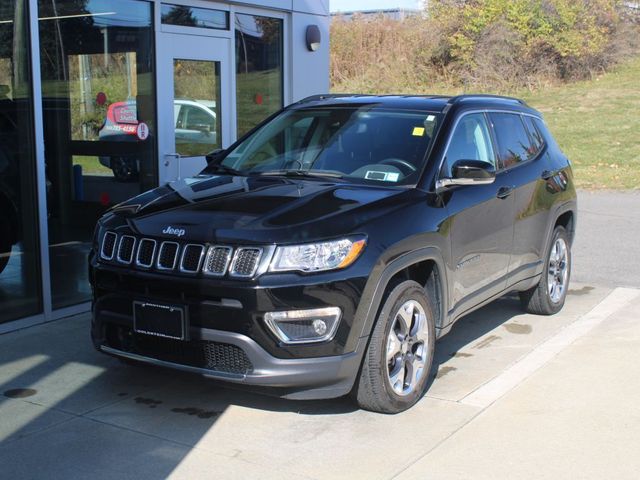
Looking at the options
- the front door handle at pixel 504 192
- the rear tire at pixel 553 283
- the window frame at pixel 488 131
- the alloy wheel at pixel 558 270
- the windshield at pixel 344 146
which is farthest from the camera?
the alloy wheel at pixel 558 270

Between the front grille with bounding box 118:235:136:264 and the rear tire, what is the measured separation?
12.0 feet

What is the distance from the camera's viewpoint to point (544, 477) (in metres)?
4.16

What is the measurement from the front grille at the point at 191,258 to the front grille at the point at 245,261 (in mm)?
206

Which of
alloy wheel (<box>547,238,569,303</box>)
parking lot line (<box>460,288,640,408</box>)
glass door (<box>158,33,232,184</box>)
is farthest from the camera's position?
glass door (<box>158,33,232,184</box>)

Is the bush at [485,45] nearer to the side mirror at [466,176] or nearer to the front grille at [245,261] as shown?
the side mirror at [466,176]

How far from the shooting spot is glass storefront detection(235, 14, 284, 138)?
9305 mm

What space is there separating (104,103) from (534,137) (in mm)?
3852

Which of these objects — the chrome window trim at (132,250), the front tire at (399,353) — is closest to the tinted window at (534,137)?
the front tire at (399,353)

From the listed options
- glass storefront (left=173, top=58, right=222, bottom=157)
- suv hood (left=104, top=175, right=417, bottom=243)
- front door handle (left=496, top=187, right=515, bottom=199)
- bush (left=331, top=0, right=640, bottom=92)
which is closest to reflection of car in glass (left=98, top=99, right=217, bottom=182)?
glass storefront (left=173, top=58, right=222, bottom=157)

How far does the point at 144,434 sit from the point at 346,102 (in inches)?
112

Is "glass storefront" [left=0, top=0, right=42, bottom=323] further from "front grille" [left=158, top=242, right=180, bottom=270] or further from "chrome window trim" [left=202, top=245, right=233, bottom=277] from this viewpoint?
"chrome window trim" [left=202, top=245, right=233, bottom=277]

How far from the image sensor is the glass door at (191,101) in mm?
8211

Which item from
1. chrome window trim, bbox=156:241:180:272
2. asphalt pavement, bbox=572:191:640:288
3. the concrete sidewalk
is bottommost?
the concrete sidewalk

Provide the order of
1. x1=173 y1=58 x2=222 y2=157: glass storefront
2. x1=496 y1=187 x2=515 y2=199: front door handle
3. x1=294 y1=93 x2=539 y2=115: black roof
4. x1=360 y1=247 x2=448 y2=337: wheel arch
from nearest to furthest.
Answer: x1=360 y1=247 x2=448 y2=337: wheel arch, x1=294 y1=93 x2=539 y2=115: black roof, x1=496 y1=187 x2=515 y2=199: front door handle, x1=173 y1=58 x2=222 y2=157: glass storefront
